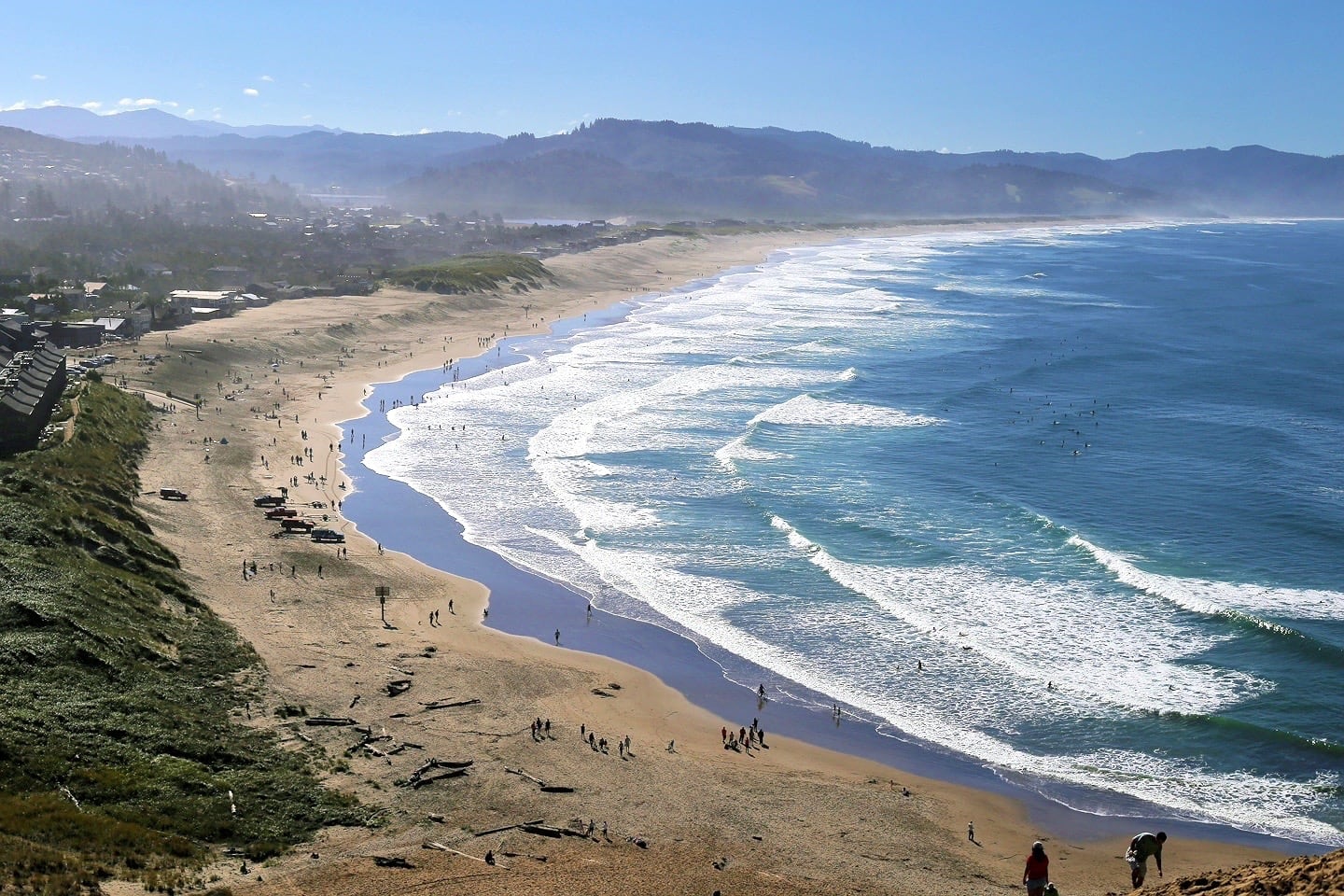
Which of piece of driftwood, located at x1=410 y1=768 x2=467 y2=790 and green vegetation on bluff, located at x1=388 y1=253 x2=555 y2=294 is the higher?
green vegetation on bluff, located at x1=388 y1=253 x2=555 y2=294

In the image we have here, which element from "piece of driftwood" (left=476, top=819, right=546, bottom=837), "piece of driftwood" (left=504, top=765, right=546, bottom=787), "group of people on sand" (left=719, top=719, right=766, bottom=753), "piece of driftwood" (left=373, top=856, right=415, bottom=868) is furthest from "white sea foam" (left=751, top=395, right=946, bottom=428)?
"piece of driftwood" (left=373, top=856, right=415, bottom=868)

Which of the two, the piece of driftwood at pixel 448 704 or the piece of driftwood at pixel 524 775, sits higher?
the piece of driftwood at pixel 448 704

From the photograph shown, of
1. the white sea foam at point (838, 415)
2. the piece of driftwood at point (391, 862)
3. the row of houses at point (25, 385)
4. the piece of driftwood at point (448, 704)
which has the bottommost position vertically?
the piece of driftwood at point (448, 704)

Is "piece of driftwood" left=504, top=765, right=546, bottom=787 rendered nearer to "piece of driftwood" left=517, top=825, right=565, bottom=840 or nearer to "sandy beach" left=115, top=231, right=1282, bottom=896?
"sandy beach" left=115, top=231, right=1282, bottom=896

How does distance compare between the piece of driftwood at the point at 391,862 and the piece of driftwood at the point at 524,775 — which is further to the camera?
the piece of driftwood at the point at 524,775

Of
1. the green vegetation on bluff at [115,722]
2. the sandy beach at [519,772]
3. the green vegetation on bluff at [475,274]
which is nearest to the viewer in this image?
the green vegetation on bluff at [115,722]

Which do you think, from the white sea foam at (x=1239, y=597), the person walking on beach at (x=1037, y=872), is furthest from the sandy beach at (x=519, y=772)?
the white sea foam at (x=1239, y=597)

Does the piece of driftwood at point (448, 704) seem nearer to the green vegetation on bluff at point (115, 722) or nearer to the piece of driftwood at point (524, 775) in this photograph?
the piece of driftwood at point (524, 775)
